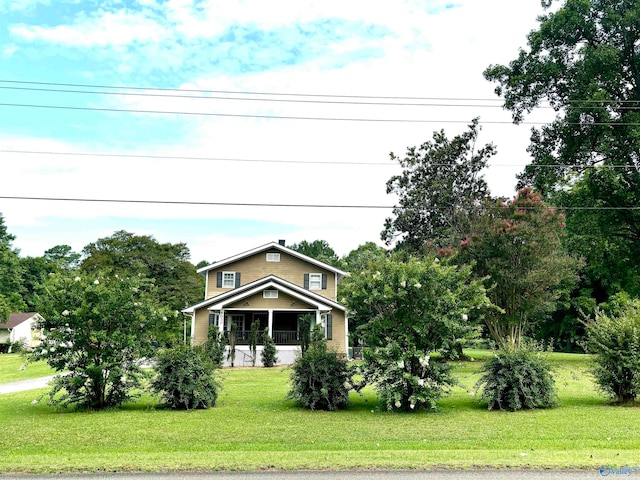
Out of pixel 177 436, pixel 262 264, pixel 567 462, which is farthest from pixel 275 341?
pixel 567 462

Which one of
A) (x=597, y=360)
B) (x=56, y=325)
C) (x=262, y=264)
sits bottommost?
(x=597, y=360)

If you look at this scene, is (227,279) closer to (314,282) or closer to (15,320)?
(314,282)

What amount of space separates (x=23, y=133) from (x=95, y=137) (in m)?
1.98

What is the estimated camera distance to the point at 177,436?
965 centimetres

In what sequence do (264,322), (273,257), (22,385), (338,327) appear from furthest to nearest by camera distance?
(273,257)
(264,322)
(338,327)
(22,385)

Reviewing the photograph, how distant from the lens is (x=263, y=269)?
32906mm

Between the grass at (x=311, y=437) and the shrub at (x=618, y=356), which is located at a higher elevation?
the shrub at (x=618, y=356)

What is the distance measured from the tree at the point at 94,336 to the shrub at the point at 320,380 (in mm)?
3603

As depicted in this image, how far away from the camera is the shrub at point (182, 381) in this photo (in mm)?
12836

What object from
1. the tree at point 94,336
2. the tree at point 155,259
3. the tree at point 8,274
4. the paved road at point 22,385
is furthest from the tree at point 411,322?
the tree at point 8,274

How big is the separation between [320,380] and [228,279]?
2079 centimetres

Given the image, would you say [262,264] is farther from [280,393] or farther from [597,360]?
[597,360]

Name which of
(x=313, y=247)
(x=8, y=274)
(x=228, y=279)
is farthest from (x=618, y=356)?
(x=313, y=247)

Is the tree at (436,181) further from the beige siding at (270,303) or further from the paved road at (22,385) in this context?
the paved road at (22,385)
